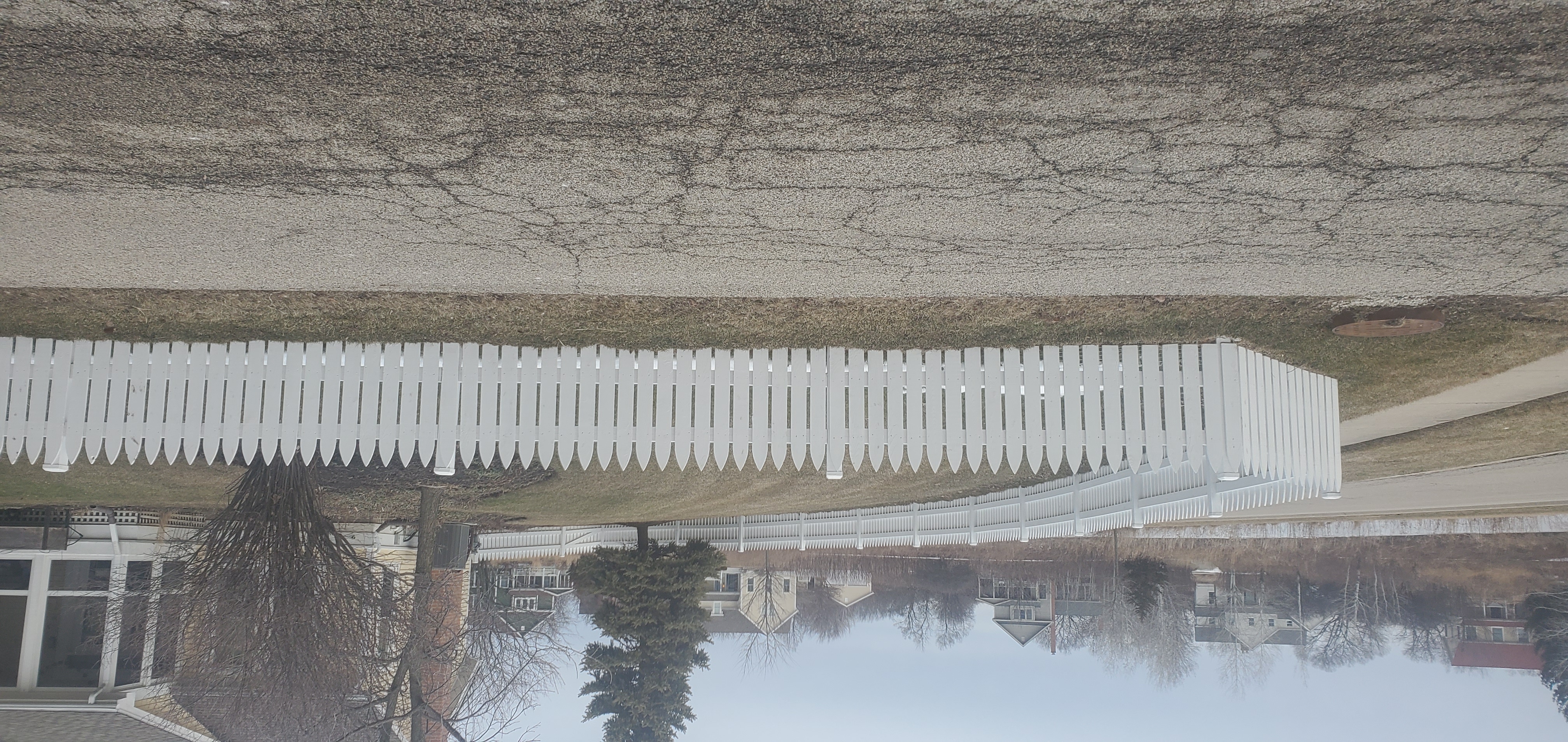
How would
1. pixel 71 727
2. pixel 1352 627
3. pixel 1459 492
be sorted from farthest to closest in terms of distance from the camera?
pixel 1352 627
pixel 1459 492
pixel 71 727

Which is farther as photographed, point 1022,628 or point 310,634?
point 1022,628

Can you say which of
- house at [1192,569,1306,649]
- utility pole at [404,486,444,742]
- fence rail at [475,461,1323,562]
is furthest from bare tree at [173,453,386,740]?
house at [1192,569,1306,649]

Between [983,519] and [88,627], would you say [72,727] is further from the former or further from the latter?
[983,519]

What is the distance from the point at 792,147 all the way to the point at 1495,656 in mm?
23463

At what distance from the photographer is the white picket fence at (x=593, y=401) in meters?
5.92

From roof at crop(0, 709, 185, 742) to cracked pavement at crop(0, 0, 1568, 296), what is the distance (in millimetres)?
6028

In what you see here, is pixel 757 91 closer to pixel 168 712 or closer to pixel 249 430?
pixel 249 430

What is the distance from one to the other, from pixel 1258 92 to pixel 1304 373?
3624 mm

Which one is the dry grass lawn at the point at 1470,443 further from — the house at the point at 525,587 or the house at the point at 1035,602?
the house at the point at 1035,602

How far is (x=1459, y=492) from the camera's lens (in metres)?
10.0

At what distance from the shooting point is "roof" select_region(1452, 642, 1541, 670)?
1825 cm

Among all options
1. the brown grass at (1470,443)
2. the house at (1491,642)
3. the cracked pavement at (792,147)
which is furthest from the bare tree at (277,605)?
the house at (1491,642)

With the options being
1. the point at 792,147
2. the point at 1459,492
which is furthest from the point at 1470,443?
the point at 792,147

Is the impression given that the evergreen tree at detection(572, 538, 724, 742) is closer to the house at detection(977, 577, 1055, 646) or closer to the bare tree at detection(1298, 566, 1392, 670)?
the house at detection(977, 577, 1055, 646)
